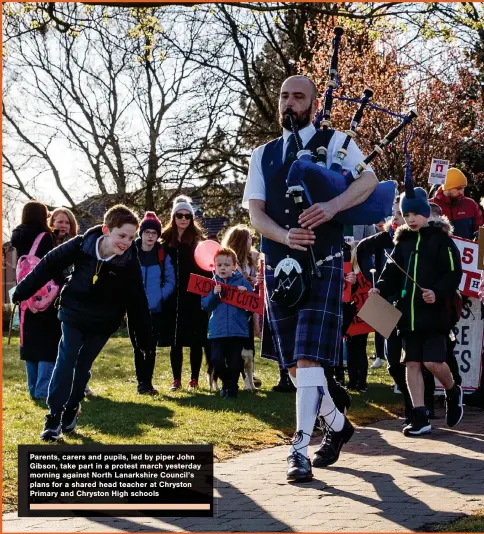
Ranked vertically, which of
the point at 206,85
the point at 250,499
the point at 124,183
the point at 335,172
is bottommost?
the point at 250,499

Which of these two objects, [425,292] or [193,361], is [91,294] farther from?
[193,361]

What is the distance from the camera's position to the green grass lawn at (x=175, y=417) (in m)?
7.97

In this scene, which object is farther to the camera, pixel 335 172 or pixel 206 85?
pixel 206 85

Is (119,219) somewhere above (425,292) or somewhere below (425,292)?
above

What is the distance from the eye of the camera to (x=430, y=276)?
8.84 m

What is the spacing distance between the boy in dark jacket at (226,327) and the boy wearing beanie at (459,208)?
2562 mm

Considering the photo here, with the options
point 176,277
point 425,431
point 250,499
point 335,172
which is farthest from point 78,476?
point 176,277

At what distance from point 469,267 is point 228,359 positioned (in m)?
2.47

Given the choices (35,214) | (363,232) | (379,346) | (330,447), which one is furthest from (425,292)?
(379,346)

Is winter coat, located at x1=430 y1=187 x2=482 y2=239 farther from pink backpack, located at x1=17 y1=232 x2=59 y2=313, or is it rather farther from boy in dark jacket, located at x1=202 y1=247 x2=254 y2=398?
pink backpack, located at x1=17 y1=232 x2=59 y2=313

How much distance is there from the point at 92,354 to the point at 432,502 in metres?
3.12

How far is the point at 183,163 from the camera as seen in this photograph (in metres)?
31.2

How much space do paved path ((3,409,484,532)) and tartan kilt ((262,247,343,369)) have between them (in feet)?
2.34

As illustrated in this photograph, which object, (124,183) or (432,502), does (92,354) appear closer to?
(432,502)
